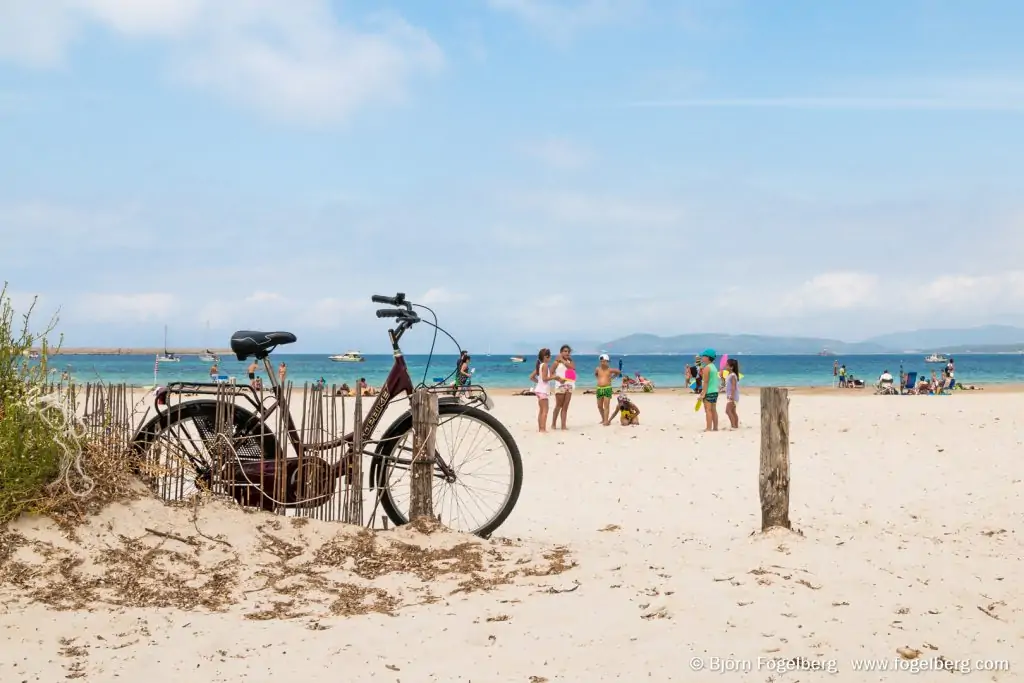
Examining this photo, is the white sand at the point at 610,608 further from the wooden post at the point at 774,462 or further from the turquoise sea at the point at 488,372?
the turquoise sea at the point at 488,372

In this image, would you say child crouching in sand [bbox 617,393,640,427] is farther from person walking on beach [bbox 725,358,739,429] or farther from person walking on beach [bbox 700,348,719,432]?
→ person walking on beach [bbox 725,358,739,429]

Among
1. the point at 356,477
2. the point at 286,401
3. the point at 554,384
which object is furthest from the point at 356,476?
the point at 554,384

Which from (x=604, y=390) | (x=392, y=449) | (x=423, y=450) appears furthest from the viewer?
(x=604, y=390)

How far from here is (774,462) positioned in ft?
21.1

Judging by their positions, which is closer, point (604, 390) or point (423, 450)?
point (423, 450)

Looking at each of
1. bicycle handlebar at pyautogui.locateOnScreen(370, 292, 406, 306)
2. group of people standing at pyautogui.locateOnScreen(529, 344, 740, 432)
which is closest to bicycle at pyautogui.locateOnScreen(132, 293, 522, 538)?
bicycle handlebar at pyautogui.locateOnScreen(370, 292, 406, 306)

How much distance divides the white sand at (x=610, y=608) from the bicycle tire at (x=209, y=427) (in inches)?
17.1

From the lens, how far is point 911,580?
17.9 ft

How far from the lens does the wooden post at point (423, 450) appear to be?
621 cm

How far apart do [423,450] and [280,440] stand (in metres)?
1.00

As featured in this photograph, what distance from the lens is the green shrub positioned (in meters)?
5.50

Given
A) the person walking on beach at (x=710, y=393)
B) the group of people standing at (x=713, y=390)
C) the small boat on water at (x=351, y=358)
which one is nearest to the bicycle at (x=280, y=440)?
the group of people standing at (x=713, y=390)

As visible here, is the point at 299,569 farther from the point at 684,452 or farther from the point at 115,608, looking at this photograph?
the point at 684,452

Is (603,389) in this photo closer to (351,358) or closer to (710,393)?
(710,393)
